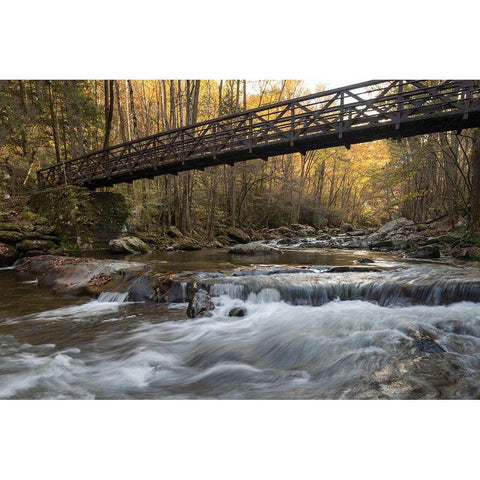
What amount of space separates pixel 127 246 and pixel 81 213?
237 cm

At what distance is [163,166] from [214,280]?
7.23 m

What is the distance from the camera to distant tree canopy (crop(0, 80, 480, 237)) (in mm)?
13617

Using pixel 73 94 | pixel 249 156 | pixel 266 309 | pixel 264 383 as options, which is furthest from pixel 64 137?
pixel 264 383

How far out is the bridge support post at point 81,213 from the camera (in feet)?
41.6

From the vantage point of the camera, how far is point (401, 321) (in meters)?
4.34

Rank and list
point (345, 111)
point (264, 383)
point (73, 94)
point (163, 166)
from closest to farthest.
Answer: point (264, 383) → point (345, 111) → point (163, 166) → point (73, 94)

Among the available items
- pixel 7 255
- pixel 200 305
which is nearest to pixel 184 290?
pixel 200 305

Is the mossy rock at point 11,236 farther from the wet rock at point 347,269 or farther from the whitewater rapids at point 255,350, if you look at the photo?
the wet rock at point 347,269

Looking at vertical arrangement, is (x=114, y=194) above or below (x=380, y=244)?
above

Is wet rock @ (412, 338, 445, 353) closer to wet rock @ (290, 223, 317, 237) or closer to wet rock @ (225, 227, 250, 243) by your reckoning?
wet rock @ (225, 227, 250, 243)

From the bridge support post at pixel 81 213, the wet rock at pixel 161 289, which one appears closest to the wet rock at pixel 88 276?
the wet rock at pixel 161 289

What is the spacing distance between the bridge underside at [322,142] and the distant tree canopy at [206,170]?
2.23 meters

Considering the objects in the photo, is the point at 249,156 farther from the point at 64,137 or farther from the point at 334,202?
the point at 334,202

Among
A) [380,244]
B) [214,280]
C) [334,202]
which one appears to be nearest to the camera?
[214,280]
